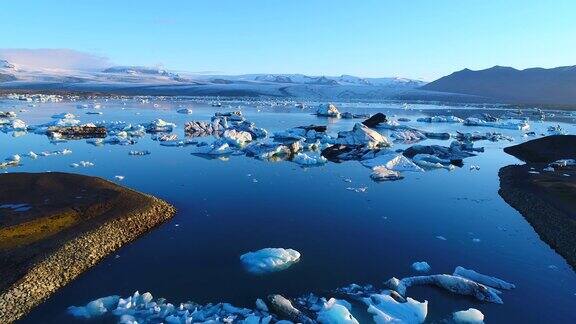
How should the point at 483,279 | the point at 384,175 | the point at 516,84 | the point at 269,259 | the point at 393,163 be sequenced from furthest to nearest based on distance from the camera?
the point at 516,84 → the point at 393,163 → the point at 384,175 → the point at 269,259 → the point at 483,279

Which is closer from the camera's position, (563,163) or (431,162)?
(563,163)

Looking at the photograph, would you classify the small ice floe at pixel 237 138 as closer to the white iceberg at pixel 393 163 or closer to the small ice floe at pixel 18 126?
the white iceberg at pixel 393 163

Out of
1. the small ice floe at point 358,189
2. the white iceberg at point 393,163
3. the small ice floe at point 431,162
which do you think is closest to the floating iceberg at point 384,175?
the white iceberg at point 393,163

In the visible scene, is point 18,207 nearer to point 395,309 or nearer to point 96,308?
point 96,308

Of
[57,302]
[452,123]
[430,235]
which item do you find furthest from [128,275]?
[452,123]

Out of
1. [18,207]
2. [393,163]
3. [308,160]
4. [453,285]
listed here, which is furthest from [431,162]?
[18,207]
